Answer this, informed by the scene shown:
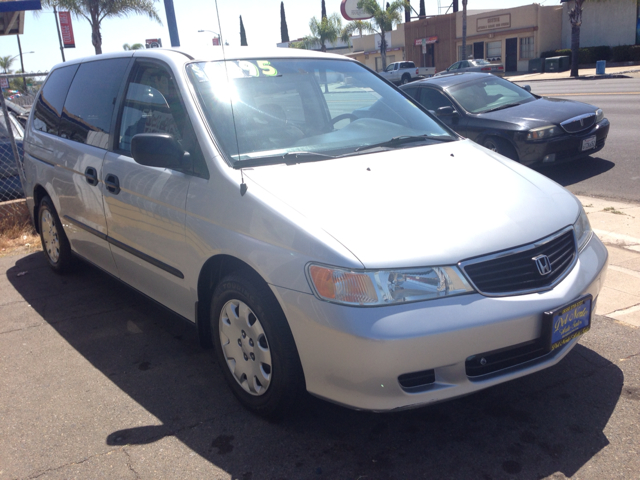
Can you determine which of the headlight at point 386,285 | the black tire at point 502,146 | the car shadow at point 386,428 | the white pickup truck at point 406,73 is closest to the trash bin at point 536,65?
the white pickup truck at point 406,73

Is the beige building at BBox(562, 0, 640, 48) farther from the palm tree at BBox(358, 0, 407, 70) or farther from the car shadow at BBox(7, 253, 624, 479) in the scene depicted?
the car shadow at BBox(7, 253, 624, 479)

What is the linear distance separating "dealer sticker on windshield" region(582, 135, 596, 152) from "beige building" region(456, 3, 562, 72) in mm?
38738

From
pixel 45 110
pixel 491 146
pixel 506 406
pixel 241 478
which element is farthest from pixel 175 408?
pixel 491 146

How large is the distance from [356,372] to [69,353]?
241 cm

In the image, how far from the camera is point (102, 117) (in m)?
4.25

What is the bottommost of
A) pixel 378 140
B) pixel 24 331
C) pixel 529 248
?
pixel 24 331

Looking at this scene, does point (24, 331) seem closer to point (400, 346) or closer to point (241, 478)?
point (241, 478)

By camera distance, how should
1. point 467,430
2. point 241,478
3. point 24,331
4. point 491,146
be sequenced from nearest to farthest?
point 241,478 < point 467,430 < point 24,331 < point 491,146

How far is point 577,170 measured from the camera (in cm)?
890

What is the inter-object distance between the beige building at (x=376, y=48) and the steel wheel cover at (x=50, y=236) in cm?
5666

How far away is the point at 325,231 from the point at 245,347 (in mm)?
804

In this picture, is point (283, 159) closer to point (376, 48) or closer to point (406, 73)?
point (406, 73)

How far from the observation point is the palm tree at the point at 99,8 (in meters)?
28.4

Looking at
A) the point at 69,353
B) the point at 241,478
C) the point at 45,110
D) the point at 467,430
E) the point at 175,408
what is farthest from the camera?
the point at 45,110
